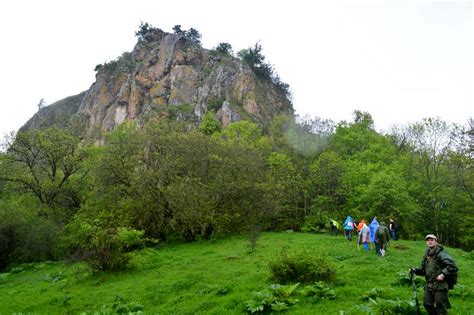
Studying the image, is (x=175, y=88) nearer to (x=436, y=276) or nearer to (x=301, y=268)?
(x=301, y=268)

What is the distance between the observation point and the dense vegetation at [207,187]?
1281 inches

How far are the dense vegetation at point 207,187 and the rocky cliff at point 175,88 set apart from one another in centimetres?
2624

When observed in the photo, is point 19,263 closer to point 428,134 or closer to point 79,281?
point 79,281

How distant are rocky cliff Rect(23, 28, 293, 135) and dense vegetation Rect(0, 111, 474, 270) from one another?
26238 millimetres

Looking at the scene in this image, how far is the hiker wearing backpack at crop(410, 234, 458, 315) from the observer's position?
8.99 meters

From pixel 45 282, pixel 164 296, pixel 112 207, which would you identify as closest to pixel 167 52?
pixel 112 207

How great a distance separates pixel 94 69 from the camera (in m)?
107

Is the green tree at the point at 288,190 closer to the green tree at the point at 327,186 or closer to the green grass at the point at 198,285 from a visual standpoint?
the green tree at the point at 327,186

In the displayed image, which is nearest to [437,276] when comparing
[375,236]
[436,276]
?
[436,276]

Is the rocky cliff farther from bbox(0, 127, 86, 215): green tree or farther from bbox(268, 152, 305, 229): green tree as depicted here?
bbox(0, 127, 86, 215): green tree

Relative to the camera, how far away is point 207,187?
111ft

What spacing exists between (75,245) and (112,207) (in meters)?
4.14

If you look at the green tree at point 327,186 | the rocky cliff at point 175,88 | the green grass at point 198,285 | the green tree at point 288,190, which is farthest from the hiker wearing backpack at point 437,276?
the rocky cliff at point 175,88

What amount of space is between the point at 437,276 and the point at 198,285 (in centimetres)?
926
